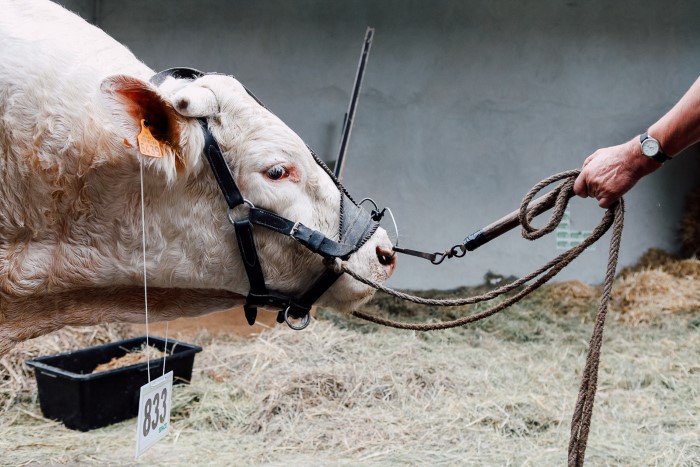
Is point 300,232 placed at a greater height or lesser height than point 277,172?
lesser

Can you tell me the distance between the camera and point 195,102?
174cm

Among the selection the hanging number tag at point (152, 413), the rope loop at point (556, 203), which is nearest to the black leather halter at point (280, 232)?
the hanging number tag at point (152, 413)

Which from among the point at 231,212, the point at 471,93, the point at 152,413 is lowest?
the point at 152,413

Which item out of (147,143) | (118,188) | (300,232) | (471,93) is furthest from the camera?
(471,93)

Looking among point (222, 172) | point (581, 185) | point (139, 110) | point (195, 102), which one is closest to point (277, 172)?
point (222, 172)

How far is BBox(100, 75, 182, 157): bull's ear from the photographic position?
1567 millimetres

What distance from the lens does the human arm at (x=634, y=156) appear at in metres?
1.65

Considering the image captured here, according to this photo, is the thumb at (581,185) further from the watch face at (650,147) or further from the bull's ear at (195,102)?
the bull's ear at (195,102)

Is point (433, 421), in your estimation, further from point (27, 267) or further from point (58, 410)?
point (27, 267)

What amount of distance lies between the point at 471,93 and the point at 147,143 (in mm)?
5314

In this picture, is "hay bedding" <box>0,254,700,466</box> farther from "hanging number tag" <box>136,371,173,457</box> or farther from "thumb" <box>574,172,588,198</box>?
"thumb" <box>574,172,588,198</box>

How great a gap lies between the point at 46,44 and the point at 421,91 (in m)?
5.02

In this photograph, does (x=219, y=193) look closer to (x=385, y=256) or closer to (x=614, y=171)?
(x=385, y=256)

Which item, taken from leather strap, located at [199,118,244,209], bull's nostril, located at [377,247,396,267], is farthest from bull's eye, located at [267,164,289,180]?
bull's nostril, located at [377,247,396,267]
